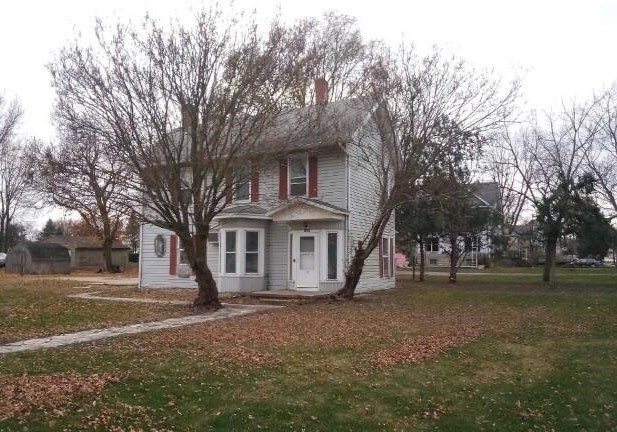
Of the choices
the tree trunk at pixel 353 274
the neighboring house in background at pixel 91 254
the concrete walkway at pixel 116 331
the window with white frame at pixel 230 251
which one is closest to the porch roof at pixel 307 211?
the window with white frame at pixel 230 251

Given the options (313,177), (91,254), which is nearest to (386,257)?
(313,177)

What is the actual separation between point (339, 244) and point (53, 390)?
47.1ft

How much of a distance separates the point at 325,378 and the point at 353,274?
34.5ft

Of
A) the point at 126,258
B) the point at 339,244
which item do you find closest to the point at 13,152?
the point at 126,258

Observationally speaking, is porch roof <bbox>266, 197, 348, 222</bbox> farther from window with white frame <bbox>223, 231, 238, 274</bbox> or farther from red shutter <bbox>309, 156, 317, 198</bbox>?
window with white frame <bbox>223, 231, 238, 274</bbox>

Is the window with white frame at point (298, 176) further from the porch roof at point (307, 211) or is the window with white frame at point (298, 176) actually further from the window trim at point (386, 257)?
the window trim at point (386, 257)

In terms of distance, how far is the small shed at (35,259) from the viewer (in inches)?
1453

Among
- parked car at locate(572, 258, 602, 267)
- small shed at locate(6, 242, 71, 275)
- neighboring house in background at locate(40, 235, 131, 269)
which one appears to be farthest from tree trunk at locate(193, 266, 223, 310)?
parked car at locate(572, 258, 602, 267)

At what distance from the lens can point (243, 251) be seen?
20766 millimetres

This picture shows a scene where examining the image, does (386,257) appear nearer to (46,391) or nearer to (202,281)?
(202,281)

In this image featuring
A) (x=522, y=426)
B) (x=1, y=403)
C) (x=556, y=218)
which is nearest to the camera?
Result: (x=1, y=403)

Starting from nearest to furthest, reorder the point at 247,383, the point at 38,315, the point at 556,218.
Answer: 1. the point at 247,383
2. the point at 38,315
3. the point at 556,218

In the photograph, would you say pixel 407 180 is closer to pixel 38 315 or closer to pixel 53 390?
pixel 38 315

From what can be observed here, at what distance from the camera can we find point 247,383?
7.27 meters
